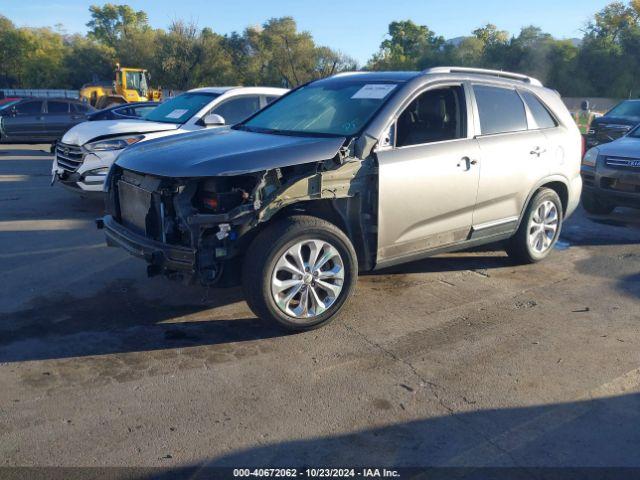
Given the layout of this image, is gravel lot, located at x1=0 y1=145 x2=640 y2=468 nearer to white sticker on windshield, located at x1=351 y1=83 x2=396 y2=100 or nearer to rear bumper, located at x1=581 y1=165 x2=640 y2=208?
white sticker on windshield, located at x1=351 y1=83 x2=396 y2=100

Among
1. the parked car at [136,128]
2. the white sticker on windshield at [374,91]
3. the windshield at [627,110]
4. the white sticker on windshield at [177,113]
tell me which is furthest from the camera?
the windshield at [627,110]

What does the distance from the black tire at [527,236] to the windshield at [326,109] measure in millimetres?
2074

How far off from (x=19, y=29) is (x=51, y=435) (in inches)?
3073

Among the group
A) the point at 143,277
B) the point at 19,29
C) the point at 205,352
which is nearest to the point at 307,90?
the point at 143,277

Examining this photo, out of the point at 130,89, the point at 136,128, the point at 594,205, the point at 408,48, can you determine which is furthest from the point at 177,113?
the point at 408,48

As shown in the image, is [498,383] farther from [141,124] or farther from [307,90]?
[141,124]

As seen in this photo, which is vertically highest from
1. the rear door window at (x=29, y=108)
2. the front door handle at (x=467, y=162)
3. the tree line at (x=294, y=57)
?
the tree line at (x=294, y=57)

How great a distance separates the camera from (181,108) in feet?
30.1

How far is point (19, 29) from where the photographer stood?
68.8 metres

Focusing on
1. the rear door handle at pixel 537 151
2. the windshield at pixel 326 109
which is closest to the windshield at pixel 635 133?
the rear door handle at pixel 537 151

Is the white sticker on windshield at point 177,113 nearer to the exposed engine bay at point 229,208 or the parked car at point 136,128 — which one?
the parked car at point 136,128

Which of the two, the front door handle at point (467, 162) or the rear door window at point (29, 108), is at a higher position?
the rear door window at point (29, 108)

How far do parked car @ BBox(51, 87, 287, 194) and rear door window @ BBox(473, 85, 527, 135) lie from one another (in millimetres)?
3642

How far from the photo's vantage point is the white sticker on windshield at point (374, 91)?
509 cm
